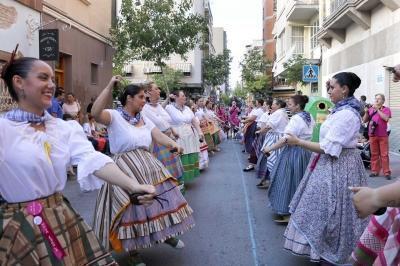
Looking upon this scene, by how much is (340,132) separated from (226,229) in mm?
2568

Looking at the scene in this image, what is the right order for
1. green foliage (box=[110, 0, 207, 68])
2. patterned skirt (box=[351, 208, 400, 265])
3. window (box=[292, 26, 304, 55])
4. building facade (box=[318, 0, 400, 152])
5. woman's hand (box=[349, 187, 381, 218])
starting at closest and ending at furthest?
woman's hand (box=[349, 187, 381, 218]) → patterned skirt (box=[351, 208, 400, 265]) → building facade (box=[318, 0, 400, 152]) → green foliage (box=[110, 0, 207, 68]) → window (box=[292, 26, 304, 55])

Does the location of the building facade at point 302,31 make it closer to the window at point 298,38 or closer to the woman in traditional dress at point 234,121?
the window at point 298,38

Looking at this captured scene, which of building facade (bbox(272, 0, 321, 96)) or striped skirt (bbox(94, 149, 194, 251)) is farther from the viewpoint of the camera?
building facade (bbox(272, 0, 321, 96))

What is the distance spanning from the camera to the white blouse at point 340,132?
4441 millimetres

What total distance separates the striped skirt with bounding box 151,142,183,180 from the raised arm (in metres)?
3.04

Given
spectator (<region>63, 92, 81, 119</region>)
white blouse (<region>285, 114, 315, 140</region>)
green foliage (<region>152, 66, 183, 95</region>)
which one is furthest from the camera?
green foliage (<region>152, 66, 183, 95</region>)

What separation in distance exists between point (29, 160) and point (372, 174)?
31.8 feet

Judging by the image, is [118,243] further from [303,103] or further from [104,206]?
[303,103]

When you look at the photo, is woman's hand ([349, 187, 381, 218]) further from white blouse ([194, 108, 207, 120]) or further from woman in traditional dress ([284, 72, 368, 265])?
white blouse ([194, 108, 207, 120])

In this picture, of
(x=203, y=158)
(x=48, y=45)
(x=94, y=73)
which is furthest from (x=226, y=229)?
(x=94, y=73)

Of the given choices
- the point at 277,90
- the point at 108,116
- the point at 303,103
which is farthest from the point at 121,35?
the point at 277,90

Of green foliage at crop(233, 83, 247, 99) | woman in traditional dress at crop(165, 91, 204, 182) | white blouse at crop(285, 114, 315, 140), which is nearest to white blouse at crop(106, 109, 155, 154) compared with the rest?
white blouse at crop(285, 114, 315, 140)

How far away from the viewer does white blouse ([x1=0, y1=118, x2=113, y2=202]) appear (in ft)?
8.45

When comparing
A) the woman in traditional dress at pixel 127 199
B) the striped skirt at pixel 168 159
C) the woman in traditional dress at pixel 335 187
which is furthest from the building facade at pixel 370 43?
the woman in traditional dress at pixel 127 199
